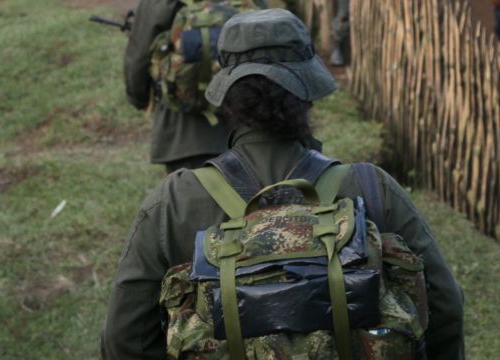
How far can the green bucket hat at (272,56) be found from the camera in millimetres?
2455

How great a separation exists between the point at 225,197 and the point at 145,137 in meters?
6.74

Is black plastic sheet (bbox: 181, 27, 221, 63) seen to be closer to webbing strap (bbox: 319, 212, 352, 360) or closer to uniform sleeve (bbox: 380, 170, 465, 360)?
uniform sleeve (bbox: 380, 170, 465, 360)

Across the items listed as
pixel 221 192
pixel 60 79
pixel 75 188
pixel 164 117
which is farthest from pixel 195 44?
pixel 60 79

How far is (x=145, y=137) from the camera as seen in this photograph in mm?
9086

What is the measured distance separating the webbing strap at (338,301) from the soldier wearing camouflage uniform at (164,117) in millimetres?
2815

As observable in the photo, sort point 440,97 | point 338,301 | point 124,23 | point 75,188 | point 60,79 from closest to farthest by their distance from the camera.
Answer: point 338,301 → point 124,23 → point 440,97 → point 75,188 → point 60,79

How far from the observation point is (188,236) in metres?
2.48

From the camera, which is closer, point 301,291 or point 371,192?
point 301,291

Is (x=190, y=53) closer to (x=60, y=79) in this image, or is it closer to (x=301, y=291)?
(x=301, y=291)

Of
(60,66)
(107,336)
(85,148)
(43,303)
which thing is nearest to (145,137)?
(85,148)

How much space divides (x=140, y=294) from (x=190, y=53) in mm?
2311

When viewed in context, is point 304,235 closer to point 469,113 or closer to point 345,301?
point 345,301

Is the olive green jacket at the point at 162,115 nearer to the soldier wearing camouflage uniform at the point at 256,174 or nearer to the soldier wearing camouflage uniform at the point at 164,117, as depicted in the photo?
the soldier wearing camouflage uniform at the point at 164,117

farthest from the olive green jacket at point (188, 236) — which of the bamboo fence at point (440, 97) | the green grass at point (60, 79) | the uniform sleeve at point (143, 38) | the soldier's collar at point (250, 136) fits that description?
the green grass at point (60, 79)
